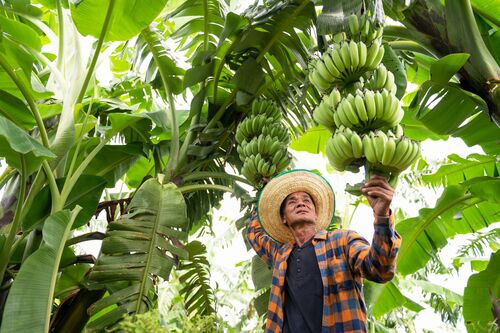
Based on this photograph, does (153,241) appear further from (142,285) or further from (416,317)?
(416,317)

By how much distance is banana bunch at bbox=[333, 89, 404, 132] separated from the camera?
4.40 feet

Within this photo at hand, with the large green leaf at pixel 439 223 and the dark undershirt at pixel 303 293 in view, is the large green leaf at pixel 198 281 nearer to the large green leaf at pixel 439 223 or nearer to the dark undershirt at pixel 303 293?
the dark undershirt at pixel 303 293

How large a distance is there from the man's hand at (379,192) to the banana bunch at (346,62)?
1.24 ft

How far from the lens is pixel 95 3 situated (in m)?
2.09

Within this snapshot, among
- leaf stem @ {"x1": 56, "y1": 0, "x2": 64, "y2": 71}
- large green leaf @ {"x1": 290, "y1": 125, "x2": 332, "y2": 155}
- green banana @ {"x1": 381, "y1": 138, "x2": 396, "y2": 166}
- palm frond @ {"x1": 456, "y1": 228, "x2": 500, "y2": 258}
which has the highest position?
leaf stem @ {"x1": 56, "y1": 0, "x2": 64, "y2": 71}

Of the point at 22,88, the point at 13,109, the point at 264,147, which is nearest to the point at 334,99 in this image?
the point at 264,147

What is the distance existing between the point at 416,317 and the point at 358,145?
215 inches

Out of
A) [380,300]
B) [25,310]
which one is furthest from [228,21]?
[380,300]

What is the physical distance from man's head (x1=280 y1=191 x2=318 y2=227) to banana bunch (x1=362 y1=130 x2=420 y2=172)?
514 millimetres

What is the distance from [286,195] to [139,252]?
2.02 ft

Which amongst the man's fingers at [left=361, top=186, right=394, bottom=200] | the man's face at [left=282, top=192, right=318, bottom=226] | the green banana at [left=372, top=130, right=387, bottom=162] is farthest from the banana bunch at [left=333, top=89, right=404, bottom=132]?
the man's face at [left=282, top=192, right=318, bottom=226]

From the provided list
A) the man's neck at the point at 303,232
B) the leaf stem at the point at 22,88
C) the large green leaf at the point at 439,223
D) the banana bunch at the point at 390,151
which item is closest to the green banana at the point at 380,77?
the banana bunch at the point at 390,151

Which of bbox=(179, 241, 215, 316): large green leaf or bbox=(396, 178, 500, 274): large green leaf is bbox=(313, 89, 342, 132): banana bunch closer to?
bbox=(179, 241, 215, 316): large green leaf

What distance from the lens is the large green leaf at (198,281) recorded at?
2.28m
